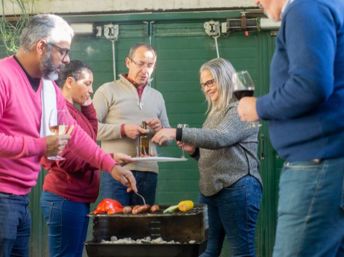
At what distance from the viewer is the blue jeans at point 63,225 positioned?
3.92 meters

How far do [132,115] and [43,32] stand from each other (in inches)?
64.7

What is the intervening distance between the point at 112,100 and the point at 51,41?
5.16ft

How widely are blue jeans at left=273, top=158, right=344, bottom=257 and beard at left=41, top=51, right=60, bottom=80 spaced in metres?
1.52

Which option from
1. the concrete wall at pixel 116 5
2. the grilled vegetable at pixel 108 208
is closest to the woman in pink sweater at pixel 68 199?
the grilled vegetable at pixel 108 208

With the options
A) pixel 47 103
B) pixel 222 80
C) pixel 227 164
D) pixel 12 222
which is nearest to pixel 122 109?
pixel 222 80

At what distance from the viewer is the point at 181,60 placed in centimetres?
654

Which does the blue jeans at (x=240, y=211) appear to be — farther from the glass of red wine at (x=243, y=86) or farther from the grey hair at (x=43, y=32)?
the grey hair at (x=43, y=32)

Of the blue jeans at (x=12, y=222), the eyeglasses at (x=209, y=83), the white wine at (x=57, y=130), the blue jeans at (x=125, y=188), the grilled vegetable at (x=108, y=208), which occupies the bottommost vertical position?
the blue jeans at (x=125, y=188)

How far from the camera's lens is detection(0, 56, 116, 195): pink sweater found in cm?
313

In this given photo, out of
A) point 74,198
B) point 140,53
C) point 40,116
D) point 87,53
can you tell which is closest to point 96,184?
point 74,198

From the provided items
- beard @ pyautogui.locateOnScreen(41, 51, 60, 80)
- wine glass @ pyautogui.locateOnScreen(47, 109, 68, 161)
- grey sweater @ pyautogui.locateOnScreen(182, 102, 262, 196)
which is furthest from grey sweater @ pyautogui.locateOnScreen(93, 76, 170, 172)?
beard @ pyautogui.locateOnScreen(41, 51, 60, 80)

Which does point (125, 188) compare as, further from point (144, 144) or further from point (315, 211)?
point (315, 211)

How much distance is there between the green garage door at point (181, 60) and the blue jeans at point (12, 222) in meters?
3.16

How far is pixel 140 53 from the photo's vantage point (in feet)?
16.4
